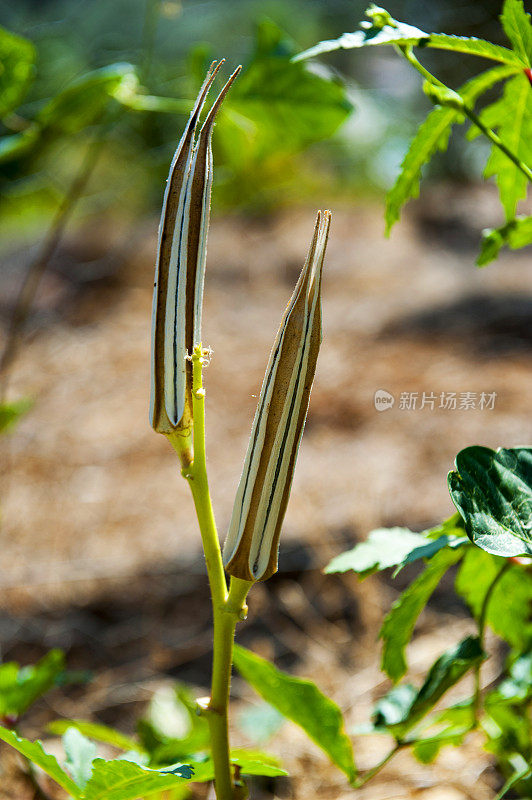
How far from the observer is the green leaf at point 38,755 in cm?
31

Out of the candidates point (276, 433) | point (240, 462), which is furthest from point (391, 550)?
point (240, 462)

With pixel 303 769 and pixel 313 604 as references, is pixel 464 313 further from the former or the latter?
pixel 303 769

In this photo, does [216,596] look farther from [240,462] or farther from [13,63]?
[240,462]

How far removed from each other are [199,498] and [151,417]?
0.04 metres

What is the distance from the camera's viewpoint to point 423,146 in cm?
42

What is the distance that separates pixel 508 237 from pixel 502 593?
0.26 m

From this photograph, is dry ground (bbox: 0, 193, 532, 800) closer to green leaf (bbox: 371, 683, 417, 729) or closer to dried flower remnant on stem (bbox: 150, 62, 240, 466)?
green leaf (bbox: 371, 683, 417, 729)

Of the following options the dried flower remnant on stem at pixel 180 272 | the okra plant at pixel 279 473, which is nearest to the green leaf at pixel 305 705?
the okra plant at pixel 279 473

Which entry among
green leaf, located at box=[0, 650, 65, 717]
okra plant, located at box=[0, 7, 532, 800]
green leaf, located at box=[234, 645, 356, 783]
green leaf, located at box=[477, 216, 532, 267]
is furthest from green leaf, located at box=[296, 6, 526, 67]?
green leaf, located at box=[0, 650, 65, 717]

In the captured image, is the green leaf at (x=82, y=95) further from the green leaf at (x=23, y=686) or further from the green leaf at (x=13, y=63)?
the green leaf at (x=23, y=686)

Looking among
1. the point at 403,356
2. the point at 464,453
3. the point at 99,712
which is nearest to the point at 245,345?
the point at 403,356

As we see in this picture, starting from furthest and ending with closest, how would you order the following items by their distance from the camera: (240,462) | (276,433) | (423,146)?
(240,462) < (423,146) < (276,433)

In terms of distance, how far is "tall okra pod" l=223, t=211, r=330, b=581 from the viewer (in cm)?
30

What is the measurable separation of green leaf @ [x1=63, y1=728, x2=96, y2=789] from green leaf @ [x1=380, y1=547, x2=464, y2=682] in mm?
196
